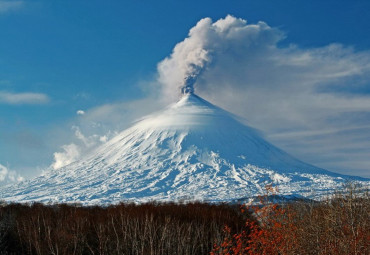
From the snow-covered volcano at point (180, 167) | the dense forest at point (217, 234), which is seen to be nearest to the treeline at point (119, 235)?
the dense forest at point (217, 234)

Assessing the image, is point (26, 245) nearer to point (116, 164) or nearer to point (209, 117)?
point (116, 164)

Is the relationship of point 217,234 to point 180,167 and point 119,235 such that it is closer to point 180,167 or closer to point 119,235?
point 119,235

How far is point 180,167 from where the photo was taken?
137000 millimetres

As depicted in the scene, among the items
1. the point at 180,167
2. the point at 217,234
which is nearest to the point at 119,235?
Answer: the point at 217,234

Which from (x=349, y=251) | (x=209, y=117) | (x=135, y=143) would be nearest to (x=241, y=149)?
(x=209, y=117)

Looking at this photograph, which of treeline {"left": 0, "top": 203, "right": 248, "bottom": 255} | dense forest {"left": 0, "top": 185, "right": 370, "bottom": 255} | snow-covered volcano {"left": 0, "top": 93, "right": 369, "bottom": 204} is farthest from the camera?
snow-covered volcano {"left": 0, "top": 93, "right": 369, "bottom": 204}

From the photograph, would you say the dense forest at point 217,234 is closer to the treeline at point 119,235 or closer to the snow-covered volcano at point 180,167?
the treeline at point 119,235

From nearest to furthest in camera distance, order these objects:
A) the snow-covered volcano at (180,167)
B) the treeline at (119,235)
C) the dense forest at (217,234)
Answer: the dense forest at (217,234), the treeline at (119,235), the snow-covered volcano at (180,167)

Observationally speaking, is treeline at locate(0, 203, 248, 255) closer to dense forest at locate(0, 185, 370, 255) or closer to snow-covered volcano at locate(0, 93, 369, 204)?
dense forest at locate(0, 185, 370, 255)

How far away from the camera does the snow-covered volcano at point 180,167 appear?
123 m

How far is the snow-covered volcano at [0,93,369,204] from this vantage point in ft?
405

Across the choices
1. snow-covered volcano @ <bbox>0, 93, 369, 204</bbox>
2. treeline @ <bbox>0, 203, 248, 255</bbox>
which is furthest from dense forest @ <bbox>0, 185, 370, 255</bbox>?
snow-covered volcano @ <bbox>0, 93, 369, 204</bbox>

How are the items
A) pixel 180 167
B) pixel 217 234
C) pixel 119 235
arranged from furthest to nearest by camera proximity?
1. pixel 180 167
2. pixel 119 235
3. pixel 217 234

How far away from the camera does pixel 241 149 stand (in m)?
151
